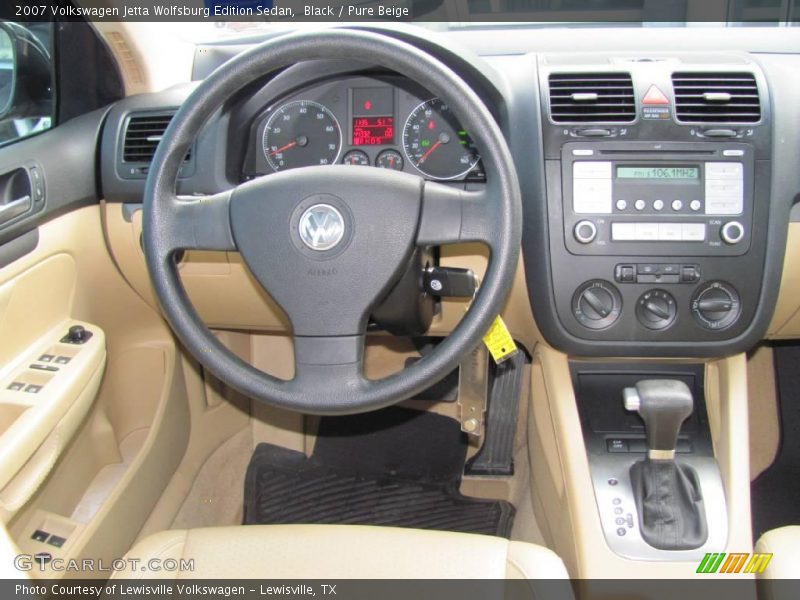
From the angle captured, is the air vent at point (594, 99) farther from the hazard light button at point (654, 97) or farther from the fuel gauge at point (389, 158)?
the fuel gauge at point (389, 158)

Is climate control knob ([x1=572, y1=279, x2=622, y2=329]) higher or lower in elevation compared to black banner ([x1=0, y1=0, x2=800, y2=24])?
lower

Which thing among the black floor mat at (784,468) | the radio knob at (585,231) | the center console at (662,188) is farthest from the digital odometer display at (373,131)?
the black floor mat at (784,468)

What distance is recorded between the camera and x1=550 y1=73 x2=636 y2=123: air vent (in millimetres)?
1417

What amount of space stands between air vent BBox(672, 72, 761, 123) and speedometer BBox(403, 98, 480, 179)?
405 mm

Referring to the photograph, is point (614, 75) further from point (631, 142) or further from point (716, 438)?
point (716, 438)

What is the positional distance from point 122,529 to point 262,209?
3.05ft

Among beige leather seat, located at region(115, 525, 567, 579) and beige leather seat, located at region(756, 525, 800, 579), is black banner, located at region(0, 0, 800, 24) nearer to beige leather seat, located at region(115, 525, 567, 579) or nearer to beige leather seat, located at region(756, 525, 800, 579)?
beige leather seat, located at region(115, 525, 567, 579)

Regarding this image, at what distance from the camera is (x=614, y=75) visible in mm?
1434

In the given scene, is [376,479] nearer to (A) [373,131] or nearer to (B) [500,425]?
(B) [500,425]

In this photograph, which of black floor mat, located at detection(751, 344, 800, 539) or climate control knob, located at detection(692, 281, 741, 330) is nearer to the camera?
climate control knob, located at detection(692, 281, 741, 330)

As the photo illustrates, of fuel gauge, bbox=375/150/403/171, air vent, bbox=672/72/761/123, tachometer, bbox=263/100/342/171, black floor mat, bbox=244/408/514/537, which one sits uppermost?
air vent, bbox=672/72/761/123

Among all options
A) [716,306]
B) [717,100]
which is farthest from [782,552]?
[717,100]

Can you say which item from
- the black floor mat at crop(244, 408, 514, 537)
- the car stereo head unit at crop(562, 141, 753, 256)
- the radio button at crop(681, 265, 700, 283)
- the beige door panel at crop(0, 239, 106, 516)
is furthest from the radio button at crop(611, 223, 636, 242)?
the beige door panel at crop(0, 239, 106, 516)

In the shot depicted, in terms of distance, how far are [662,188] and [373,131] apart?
580mm
